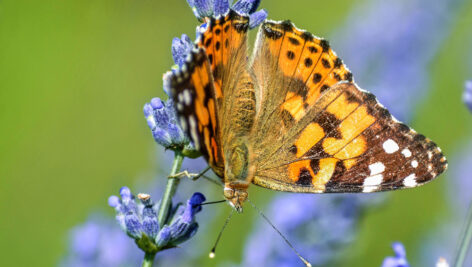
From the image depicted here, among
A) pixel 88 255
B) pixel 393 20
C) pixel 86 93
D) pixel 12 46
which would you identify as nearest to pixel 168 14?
pixel 86 93

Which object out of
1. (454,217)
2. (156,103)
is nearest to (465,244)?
(156,103)

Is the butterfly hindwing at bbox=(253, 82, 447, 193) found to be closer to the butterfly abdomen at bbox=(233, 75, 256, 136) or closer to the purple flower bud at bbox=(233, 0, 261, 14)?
the butterfly abdomen at bbox=(233, 75, 256, 136)

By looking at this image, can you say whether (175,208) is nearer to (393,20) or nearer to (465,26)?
(393,20)

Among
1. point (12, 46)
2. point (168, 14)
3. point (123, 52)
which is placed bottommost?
point (12, 46)

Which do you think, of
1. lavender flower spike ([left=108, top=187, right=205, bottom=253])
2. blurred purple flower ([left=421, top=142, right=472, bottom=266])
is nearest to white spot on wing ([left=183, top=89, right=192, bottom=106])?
lavender flower spike ([left=108, top=187, right=205, bottom=253])

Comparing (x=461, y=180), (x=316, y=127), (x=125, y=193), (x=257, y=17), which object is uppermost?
(x=461, y=180)

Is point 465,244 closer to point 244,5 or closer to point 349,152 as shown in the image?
point 349,152

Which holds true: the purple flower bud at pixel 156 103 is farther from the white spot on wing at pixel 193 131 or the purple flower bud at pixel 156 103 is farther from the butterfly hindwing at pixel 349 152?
the butterfly hindwing at pixel 349 152
